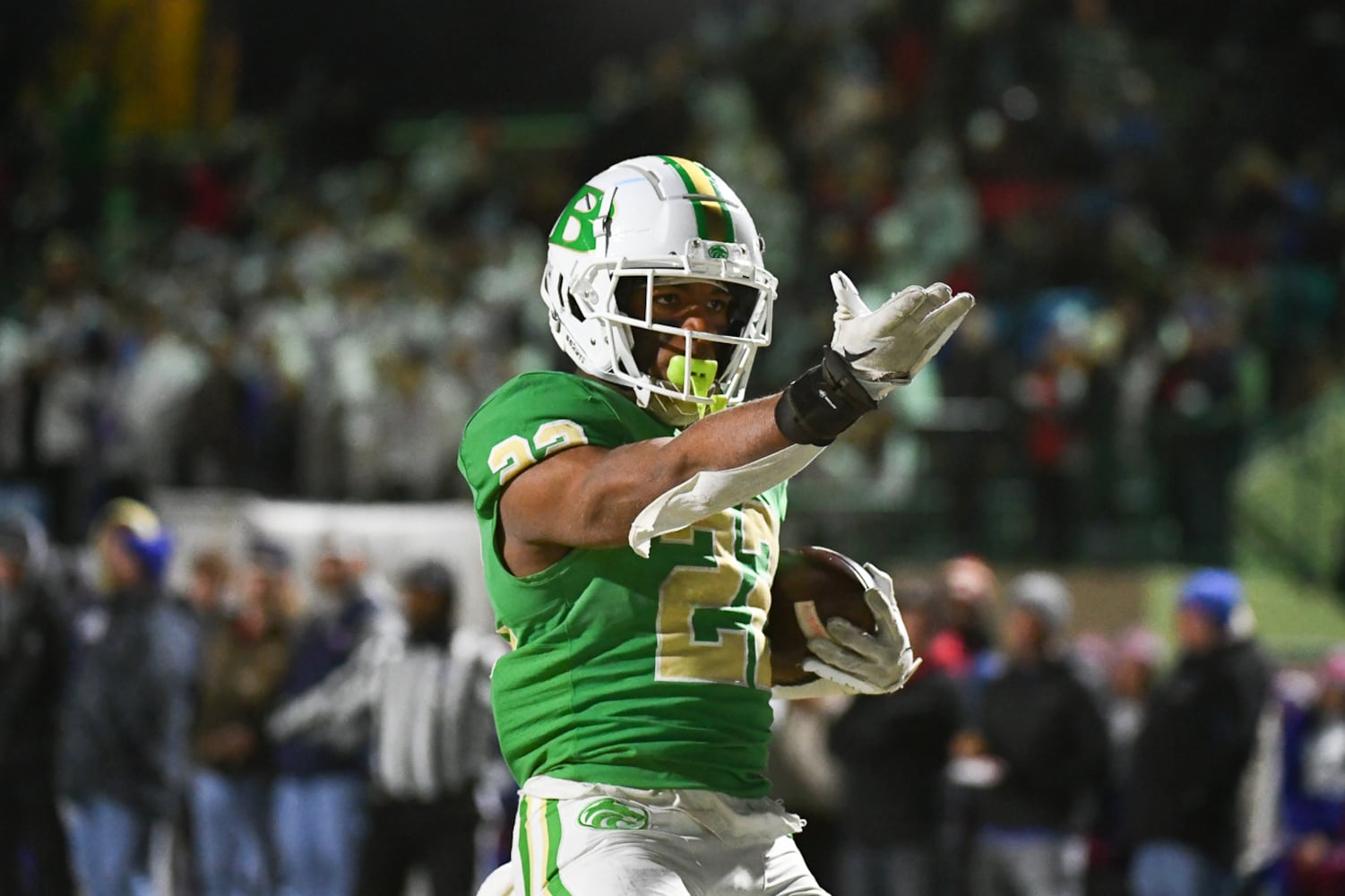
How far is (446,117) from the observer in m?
17.9

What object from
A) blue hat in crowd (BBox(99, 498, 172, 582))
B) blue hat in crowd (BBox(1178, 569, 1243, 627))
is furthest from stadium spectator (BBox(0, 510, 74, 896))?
blue hat in crowd (BBox(1178, 569, 1243, 627))

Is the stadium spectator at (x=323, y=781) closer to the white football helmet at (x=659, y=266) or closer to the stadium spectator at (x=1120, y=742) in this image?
the stadium spectator at (x=1120, y=742)

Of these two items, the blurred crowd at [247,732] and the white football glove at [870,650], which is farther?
the blurred crowd at [247,732]

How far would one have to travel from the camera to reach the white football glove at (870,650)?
10.9ft

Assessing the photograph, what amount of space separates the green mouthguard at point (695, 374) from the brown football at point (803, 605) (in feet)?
1.22

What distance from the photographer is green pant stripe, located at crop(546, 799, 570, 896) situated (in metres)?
3.02

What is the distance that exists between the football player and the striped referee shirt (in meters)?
4.45

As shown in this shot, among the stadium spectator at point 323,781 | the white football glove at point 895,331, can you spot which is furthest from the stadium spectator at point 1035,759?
the white football glove at point 895,331

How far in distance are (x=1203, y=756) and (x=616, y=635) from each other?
451cm

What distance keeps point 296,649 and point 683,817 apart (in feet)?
18.5

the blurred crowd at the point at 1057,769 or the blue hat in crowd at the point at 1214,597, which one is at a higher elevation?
the blue hat in crowd at the point at 1214,597

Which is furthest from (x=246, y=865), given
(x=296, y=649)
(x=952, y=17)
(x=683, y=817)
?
(x=952, y=17)

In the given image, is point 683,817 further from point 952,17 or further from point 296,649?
point 952,17

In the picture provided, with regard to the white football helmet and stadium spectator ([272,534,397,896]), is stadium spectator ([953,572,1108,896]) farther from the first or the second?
the white football helmet
